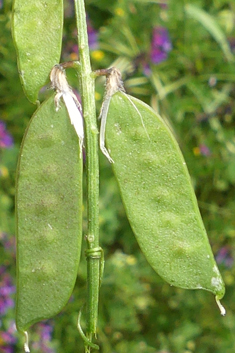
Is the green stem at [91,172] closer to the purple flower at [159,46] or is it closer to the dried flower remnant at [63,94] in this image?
the dried flower remnant at [63,94]

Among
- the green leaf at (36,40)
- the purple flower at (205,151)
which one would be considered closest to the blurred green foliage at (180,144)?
the purple flower at (205,151)

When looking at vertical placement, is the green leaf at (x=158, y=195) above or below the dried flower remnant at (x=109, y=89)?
below

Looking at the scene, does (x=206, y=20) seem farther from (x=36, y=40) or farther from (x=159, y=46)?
(x=36, y=40)

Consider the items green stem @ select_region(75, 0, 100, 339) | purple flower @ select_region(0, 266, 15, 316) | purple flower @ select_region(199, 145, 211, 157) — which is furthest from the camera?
purple flower @ select_region(199, 145, 211, 157)

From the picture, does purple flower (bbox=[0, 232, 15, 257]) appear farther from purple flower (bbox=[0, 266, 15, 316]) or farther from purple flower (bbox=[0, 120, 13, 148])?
purple flower (bbox=[0, 120, 13, 148])

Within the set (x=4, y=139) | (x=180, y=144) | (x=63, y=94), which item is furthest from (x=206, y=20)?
(x=63, y=94)

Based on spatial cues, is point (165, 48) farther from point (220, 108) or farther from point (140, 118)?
point (140, 118)

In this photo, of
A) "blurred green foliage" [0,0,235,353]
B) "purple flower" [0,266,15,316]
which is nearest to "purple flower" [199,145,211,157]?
"blurred green foliage" [0,0,235,353]

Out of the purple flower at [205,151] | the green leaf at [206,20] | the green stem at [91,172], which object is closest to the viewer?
the green stem at [91,172]
